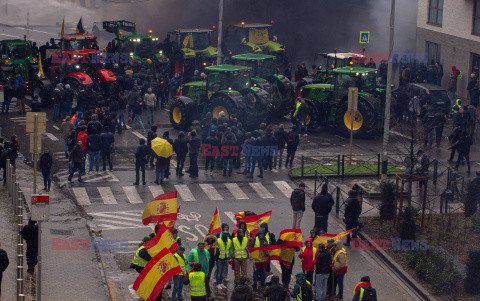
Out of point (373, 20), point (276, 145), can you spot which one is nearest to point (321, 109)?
point (276, 145)

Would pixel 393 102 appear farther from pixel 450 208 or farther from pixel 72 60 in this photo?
pixel 72 60

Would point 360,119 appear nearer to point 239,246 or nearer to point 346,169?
point 346,169

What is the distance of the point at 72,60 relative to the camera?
36406 mm

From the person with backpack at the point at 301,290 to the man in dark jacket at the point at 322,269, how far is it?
1269mm

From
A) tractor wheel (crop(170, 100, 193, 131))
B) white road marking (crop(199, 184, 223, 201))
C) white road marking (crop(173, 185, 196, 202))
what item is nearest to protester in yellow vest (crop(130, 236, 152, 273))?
white road marking (crop(173, 185, 196, 202))

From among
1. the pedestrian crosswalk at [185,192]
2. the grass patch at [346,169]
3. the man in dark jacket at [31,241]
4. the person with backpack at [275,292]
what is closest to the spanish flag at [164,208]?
the man in dark jacket at [31,241]

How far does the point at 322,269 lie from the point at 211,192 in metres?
8.51

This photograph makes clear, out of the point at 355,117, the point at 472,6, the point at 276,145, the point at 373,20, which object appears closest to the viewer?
the point at 276,145

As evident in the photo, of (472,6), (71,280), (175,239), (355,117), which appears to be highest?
(472,6)

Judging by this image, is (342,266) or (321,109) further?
(321,109)

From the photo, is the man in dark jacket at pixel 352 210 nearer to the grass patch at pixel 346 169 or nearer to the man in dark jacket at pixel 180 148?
the grass patch at pixel 346 169

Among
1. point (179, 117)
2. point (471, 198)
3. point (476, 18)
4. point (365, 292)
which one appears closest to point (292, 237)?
point (365, 292)

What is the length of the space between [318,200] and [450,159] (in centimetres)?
983

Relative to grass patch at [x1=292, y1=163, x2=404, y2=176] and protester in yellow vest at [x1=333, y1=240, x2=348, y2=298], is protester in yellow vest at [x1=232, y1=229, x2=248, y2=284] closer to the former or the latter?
protester in yellow vest at [x1=333, y1=240, x2=348, y2=298]
